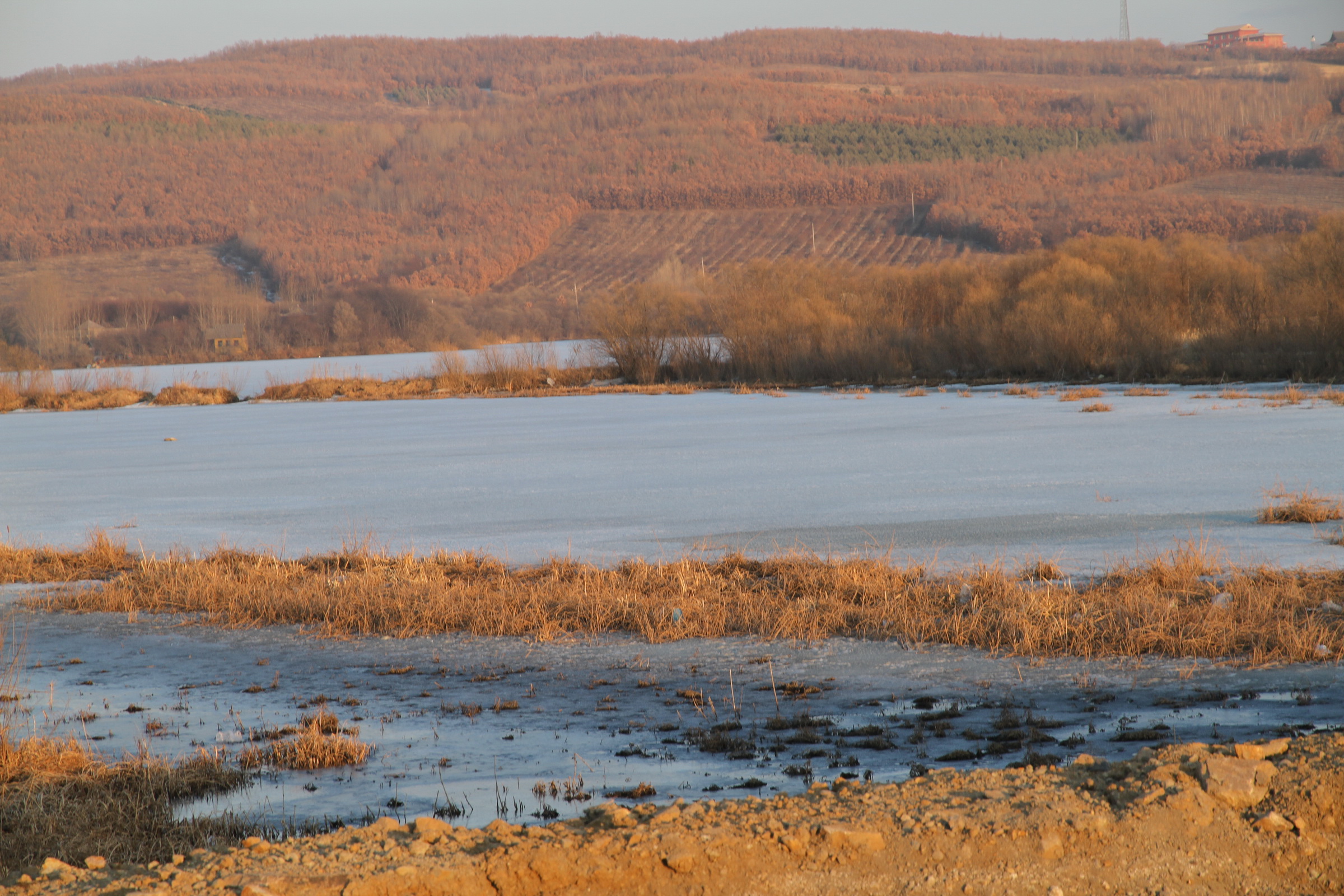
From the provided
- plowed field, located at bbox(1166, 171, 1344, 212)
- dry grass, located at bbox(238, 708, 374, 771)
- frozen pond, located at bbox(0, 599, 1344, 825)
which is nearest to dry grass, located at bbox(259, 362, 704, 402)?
frozen pond, located at bbox(0, 599, 1344, 825)

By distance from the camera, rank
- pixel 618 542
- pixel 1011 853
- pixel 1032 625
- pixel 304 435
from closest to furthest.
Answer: pixel 1011 853 → pixel 1032 625 → pixel 618 542 → pixel 304 435

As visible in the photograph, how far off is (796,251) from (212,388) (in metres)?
84.0

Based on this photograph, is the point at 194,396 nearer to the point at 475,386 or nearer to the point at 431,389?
the point at 431,389

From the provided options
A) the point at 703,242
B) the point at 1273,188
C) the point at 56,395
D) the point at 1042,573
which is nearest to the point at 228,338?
the point at 703,242

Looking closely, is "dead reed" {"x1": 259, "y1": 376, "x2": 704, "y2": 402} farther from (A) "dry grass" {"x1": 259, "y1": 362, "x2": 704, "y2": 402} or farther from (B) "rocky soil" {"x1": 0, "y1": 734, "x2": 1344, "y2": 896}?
(B) "rocky soil" {"x1": 0, "y1": 734, "x2": 1344, "y2": 896}

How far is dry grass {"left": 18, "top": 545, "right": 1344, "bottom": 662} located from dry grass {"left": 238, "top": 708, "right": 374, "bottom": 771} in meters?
2.65

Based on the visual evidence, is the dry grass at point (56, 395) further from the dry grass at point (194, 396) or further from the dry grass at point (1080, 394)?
the dry grass at point (1080, 394)

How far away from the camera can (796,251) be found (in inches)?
4899

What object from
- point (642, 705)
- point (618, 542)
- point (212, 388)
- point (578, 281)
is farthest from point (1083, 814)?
point (578, 281)

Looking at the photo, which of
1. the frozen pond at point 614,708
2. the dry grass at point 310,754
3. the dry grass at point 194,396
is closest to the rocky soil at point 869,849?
the frozen pond at point 614,708

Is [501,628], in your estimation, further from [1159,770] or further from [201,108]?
[201,108]

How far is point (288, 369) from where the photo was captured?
7050 cm

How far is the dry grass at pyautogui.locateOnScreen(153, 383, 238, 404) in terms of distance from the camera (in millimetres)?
46438

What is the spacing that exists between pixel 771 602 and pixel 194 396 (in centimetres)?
4258
